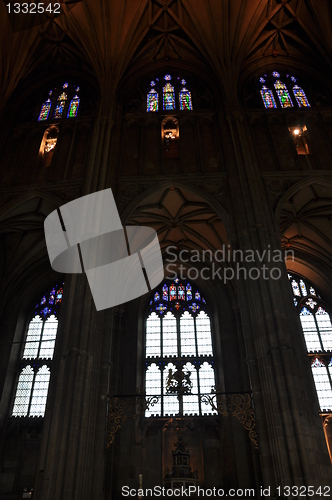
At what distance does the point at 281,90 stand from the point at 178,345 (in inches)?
475

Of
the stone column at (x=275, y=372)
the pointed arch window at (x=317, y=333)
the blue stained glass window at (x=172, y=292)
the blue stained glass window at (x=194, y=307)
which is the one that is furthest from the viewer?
the blue stained glass window at (x=172, y=292)

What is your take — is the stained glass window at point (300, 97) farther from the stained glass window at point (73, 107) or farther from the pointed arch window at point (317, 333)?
the stained glass window at point (73, 107)

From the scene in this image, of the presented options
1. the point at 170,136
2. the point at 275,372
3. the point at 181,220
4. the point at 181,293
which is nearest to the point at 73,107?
the point at 170,136

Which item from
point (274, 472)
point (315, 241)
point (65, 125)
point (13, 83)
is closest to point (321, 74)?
point (315, 241)

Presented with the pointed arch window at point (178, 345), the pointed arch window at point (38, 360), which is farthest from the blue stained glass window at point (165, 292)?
the pointed arch window at point (38, 360)

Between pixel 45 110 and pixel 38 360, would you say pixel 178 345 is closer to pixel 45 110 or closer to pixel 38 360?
pixel 38 360

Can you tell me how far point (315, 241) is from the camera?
1681cm

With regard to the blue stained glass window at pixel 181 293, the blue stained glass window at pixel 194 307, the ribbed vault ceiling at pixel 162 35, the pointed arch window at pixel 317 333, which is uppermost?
the ribbed vault ceiling at pixel 162 35

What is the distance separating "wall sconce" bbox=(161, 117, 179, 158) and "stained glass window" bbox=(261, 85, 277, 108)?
4034mm

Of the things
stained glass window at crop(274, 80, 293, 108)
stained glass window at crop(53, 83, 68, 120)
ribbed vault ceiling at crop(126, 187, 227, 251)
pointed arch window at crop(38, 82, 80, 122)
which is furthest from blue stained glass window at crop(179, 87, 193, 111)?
stained glass window at crop(53, 83, 68, 120)

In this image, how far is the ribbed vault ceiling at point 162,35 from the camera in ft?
55.7

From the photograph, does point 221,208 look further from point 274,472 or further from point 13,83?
point 13,83

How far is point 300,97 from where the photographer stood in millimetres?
16750

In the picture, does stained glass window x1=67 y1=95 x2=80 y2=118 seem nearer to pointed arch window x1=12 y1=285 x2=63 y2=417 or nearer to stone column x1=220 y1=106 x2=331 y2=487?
pointed arch window x1=12 y1=285 x2=63 y2=417
